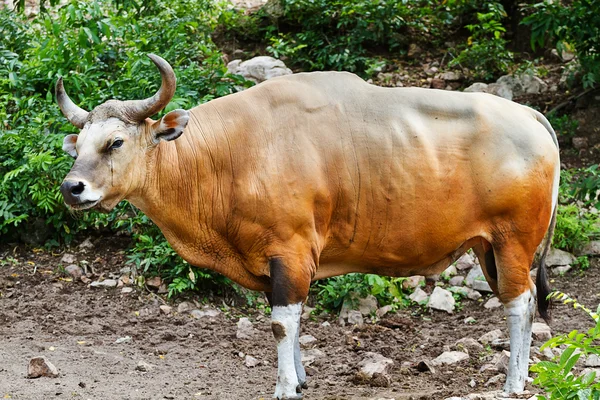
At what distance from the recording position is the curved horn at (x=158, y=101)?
20.3 feet

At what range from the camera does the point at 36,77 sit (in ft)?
35.6

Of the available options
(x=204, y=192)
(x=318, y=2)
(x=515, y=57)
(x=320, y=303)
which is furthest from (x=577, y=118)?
(x=204, y=192)

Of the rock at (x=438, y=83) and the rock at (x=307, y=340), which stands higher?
the rock at (x=438, y=83)

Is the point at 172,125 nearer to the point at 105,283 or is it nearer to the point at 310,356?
the point at 310,356

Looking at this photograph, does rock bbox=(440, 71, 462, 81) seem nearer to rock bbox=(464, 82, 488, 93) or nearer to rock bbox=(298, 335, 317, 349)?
rock bbox=(464, 82, 488, 93)

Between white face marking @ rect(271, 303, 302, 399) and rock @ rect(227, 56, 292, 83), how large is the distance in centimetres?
605

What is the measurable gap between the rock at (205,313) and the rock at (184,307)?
6 cm

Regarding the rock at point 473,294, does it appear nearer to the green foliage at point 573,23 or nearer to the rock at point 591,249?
the rock at point 591,249

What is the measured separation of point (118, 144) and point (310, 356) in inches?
116

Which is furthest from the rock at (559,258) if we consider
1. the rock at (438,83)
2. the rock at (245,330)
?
the rock at (438,83)

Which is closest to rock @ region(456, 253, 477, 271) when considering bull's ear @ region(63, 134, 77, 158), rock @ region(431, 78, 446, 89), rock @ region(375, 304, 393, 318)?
rock @ region(375, 304, 393, 318)

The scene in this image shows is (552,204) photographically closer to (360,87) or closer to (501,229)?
(501,229)

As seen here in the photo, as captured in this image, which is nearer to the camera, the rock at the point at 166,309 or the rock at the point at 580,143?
the rock at the point at 166,309

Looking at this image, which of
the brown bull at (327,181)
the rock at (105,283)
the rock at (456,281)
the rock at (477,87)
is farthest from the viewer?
the rock at (477,87)
